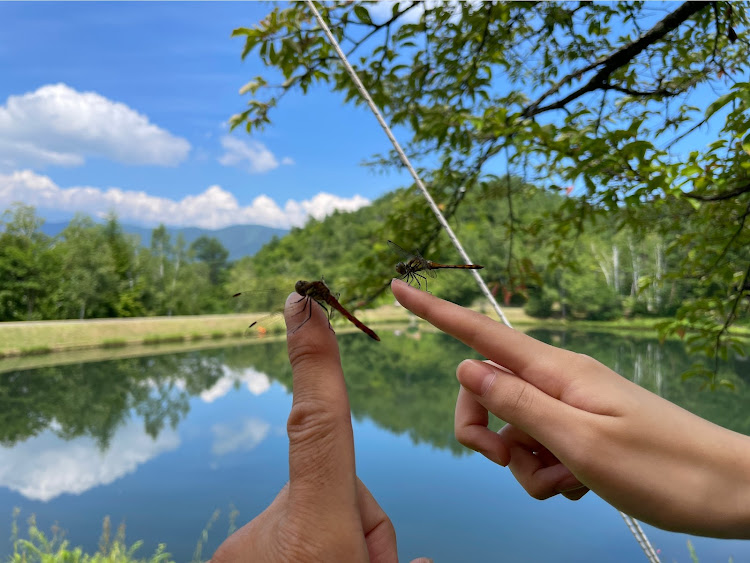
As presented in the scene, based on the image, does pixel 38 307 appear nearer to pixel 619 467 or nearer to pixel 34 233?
pixel 34 233

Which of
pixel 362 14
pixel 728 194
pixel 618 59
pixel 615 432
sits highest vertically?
pixel 362 14

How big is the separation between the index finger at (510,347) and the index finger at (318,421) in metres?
0.21

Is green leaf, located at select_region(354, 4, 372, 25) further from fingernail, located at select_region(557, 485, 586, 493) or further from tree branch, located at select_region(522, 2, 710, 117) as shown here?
fingernail, located at select_region(557, 485, 586, 493)

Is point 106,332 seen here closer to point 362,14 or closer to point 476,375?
point 362,14

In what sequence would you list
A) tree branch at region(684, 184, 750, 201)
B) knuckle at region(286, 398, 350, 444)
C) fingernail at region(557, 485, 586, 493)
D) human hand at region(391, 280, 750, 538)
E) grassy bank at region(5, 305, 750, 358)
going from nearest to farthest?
1. human hand at region(391, 280, 750, 538)
2. knuckle at region(286, 398, 350, 444)
3. fingernail at region(557, 485, 586, 493)
4. tree branch at region(684, 184, 750, 201)
5. grassy bank at region(5, 305, 750, 358)

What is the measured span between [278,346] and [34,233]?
15310mm

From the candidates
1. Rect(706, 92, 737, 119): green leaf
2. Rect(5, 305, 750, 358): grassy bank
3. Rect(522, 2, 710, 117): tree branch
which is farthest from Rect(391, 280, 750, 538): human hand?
Rect(5, 305, 750, 358): grassy bank

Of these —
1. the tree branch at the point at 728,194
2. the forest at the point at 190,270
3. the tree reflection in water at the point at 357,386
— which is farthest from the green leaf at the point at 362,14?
the tree reflection in water at the point at 357,386

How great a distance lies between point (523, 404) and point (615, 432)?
13 cm

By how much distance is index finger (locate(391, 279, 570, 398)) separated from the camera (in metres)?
0.71

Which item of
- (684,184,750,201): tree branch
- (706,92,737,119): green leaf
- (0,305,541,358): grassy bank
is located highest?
(706,92,737,119): green leaf

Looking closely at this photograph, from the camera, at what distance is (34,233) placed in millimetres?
24938

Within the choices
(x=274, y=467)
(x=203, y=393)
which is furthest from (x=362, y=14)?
(x=203, y=393)

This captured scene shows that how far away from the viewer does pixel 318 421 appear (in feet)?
2.44
